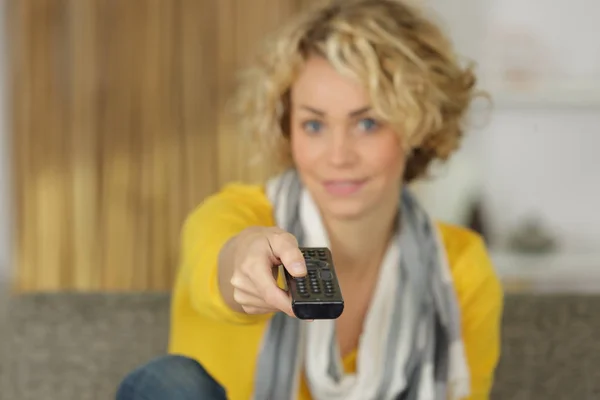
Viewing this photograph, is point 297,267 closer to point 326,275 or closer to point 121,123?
point 326,275

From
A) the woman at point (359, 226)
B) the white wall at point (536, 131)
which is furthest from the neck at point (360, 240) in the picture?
the white wall at point (536, 131)

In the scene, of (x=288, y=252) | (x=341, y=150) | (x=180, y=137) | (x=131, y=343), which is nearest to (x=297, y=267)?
(x=288, y=252)

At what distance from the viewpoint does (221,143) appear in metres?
1.70

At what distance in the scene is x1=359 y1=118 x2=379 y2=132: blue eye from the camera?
0.82 m

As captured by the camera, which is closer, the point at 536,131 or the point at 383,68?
the point at 383,68

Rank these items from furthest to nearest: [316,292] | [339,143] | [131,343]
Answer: [131,343] → [339,143] → [316,292]

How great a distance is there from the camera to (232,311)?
2.19 feet

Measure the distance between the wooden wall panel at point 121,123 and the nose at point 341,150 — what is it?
87 cm

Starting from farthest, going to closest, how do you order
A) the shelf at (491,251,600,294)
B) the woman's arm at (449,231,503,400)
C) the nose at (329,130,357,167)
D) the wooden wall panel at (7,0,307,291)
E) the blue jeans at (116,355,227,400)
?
the shelf at (491,251,600,294)
the wooden wall panel at (7,0,307,291)
the woman's arm at (449,231,503,400)
the nose at (329,130,357,167)
the blue jeans at (116,355,227,400)

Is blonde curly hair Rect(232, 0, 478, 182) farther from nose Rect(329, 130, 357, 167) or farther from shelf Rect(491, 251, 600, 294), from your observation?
shelf Rect(491, 251, 600, 294)

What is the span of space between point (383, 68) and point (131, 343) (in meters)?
0.48

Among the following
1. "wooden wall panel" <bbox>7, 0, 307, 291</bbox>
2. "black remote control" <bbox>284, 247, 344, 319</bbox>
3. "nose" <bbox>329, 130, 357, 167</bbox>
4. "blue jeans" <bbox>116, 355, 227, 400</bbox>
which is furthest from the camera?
"wooden wall panel" <bbox>7, 0, 307, 291</bbox>

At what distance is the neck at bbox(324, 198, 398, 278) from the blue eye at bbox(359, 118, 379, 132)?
0.09 metres

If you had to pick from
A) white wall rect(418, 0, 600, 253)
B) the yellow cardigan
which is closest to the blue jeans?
the yellow cardigan
